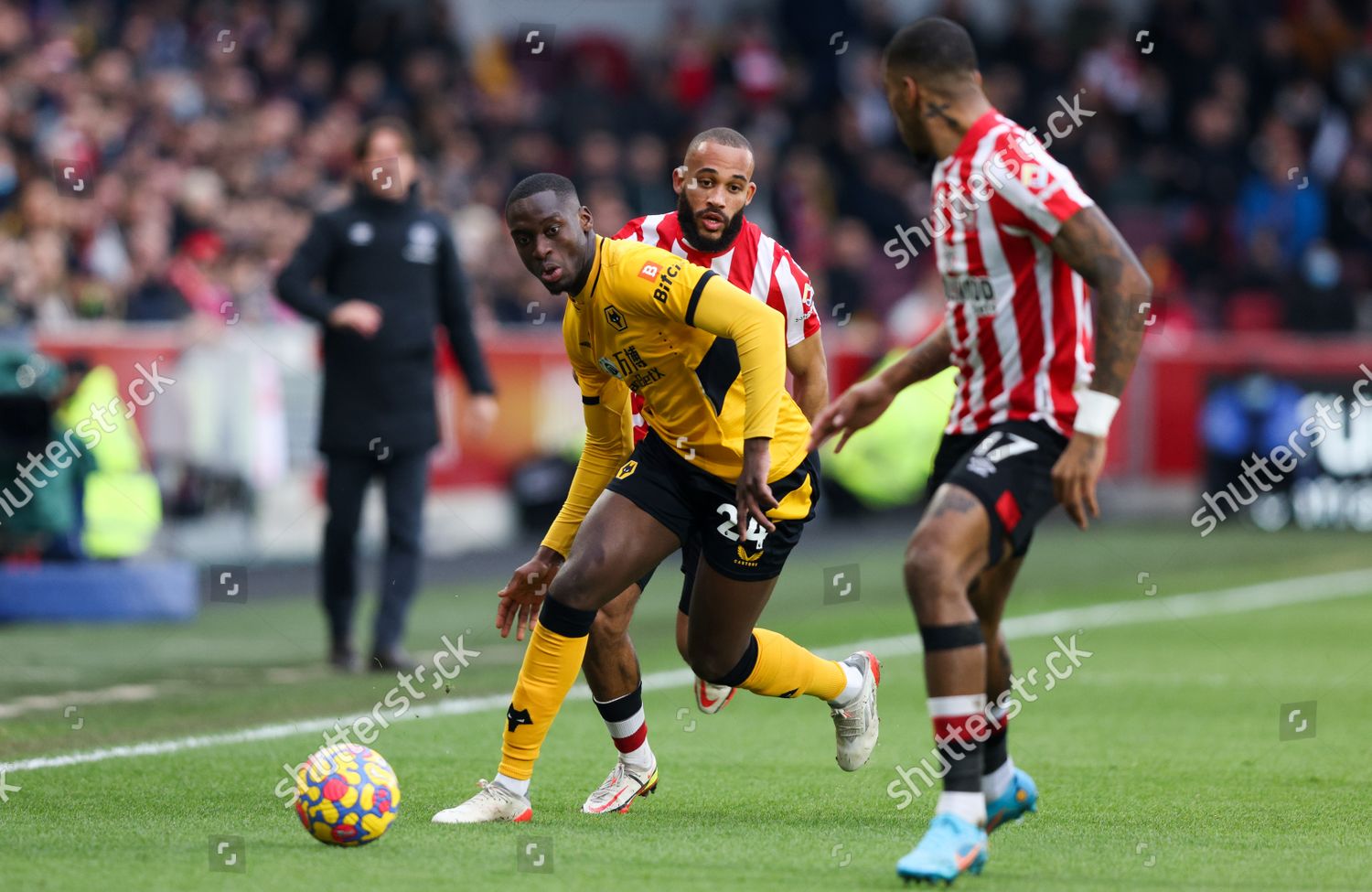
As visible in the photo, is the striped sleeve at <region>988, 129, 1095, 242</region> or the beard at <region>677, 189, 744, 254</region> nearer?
the striped sleeve at <region>988, 129, 1095, 242</region>

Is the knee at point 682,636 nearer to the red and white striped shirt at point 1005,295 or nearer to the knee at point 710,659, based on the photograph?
the knee at point 710,659

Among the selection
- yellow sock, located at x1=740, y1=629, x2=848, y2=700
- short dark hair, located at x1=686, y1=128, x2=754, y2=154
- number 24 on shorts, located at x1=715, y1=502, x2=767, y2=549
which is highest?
short dark hair, located at x1=686, y1=128, x2=754, y2=154

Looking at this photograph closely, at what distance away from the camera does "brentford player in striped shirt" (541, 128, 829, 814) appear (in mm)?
6492

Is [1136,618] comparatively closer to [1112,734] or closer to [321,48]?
[1112,734]

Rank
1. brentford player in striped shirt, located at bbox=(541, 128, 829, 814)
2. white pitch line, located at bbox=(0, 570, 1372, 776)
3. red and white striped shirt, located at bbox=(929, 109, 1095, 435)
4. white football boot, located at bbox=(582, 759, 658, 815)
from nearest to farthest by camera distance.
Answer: red and white striped shirt, located at bbox=(929, 109, 1095, 435)
white football boot, located at bbox=(582, 759, 658, 815)
brentford player in striped shirt, located at bbox=(541, 128, 829, 814)
white pitch line, located at bbox=(0, 570, 1372, 776)

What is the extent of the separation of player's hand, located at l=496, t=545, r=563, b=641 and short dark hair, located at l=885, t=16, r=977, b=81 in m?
1.93

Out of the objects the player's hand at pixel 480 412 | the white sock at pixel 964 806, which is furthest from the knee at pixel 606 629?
the player's hand at pixel 480 412

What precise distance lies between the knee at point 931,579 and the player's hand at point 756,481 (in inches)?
24.2

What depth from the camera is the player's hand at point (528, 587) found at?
6395 millimetres

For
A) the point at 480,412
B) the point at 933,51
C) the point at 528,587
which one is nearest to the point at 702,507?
the point at 528,587

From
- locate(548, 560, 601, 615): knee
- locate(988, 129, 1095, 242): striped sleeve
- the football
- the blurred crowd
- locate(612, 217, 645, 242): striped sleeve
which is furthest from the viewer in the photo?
the blurred crowd

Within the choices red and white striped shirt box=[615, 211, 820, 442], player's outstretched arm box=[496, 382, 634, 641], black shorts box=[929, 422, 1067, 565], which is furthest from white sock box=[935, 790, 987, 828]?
red and white striped shirt box=[615, 211, 820, 442]

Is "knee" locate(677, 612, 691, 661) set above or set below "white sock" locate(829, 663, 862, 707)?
above

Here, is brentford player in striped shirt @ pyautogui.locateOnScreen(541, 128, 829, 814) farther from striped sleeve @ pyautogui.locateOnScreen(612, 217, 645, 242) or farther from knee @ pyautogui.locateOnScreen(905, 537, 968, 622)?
knee @ pyautogui.locateOnScreen(905, 537, 968, 622)
